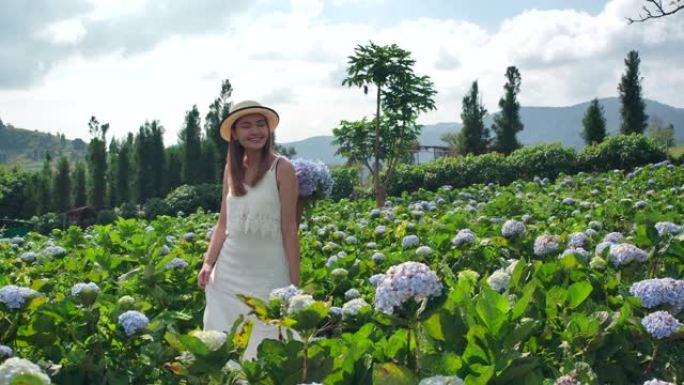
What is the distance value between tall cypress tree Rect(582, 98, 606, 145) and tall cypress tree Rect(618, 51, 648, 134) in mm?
1098

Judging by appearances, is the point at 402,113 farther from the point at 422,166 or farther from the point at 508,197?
the point at 508,197

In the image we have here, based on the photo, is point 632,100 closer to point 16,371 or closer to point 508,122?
point 508,122

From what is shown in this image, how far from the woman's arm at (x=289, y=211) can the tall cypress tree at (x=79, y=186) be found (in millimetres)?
32417

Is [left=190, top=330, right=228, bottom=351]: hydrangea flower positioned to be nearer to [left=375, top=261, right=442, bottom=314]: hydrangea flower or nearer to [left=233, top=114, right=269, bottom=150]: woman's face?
[left=375, top=261, right=442, bottom=314]: hydrangea flower

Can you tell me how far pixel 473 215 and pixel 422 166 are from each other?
604 inches

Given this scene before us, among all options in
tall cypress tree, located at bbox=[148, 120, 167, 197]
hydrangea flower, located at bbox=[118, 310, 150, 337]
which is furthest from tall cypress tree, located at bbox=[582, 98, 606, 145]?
hydrangea flower, located at bbox=[118, 310, 150, 337]

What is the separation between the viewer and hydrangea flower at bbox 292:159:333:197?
11.8 feet

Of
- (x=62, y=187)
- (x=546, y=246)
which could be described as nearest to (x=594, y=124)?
(x=62, y=187)

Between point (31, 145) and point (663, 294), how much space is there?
186 meters

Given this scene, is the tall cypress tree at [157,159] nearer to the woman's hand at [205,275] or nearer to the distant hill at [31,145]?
the woman's hand at [205,275]

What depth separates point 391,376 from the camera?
1467mm

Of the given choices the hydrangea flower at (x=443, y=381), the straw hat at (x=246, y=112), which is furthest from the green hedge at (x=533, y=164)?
the hydrangea flower at (x=443, y=381)

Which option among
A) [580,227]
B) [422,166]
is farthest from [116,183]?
[580,227]

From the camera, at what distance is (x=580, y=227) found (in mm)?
4977
